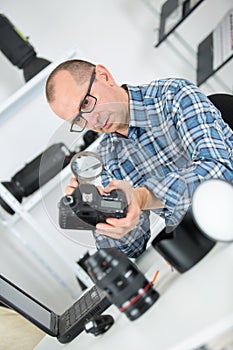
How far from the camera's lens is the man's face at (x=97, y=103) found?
3.21 feet

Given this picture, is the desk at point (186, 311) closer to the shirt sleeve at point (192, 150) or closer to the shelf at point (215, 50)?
the shirt sleeve at point (192, 150)

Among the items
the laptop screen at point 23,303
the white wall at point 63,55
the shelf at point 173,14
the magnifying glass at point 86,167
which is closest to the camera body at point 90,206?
the magnifying glass at point 86,167

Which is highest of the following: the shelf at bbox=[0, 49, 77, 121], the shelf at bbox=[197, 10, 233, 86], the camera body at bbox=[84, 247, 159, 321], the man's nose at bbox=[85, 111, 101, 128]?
the shelf at bbox=[0, 49, 77, 121]

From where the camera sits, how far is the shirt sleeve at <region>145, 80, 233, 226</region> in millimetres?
817

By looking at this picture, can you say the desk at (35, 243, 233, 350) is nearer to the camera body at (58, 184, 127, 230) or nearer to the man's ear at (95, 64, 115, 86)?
the camera body at (58, 184, 127, 230)

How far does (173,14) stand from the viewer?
2.20m

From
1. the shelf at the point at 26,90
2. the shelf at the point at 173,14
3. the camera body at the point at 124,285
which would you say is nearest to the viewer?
the camera body at the point at 124,285

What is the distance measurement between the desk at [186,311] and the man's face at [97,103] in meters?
0.37

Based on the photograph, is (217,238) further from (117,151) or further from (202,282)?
(117,151)

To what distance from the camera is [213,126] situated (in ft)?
3.23

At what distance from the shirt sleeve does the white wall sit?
3.25 ft

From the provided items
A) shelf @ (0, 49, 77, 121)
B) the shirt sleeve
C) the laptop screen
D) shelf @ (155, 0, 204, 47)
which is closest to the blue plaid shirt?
the shirt sleeve

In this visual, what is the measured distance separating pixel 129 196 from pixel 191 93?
0.34 m

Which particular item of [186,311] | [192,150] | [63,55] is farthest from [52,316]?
[63,55]
